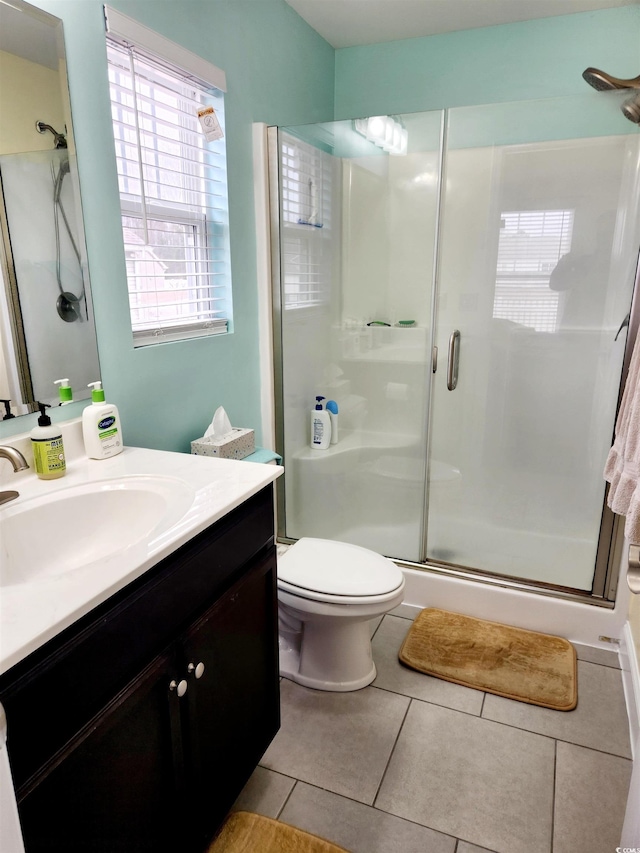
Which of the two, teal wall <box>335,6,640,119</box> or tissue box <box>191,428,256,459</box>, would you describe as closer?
tissue box <box>191,428,256,459</box>

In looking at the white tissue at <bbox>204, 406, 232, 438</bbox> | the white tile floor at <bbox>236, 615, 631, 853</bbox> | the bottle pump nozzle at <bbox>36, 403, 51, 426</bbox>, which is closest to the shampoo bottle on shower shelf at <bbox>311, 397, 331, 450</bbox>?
the white tissue at <bbox>204, 406, 232, 438</bbox>

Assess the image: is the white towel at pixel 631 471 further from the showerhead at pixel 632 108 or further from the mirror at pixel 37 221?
the mirror at pixel 37 221

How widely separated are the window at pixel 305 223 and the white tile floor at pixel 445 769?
1.60 m

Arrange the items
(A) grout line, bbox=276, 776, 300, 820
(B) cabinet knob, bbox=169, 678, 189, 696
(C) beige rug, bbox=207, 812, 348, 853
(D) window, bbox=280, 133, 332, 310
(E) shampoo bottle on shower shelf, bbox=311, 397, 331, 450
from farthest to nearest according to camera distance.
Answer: (E) shampoo bottle on shower shelf, bbox=311, 397, 331, 450 < (D) window, bbox=280, 133, 332, 310 < (A) grout line, bbox=276, 776, 300, 820 < (C) beige rug, bbox=207, 812, 348, 853 < (B) cabinet knob, bbox=169, 678, 189, 696

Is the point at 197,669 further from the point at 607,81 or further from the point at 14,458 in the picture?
the point at 607,81

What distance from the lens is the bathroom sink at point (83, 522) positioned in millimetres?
1124

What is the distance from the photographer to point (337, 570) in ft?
6.11

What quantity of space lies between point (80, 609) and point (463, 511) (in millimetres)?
1999

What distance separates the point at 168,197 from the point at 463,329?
1282mm

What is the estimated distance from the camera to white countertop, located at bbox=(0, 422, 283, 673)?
791 millimetres

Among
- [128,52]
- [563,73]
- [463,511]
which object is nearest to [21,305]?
[128,52]

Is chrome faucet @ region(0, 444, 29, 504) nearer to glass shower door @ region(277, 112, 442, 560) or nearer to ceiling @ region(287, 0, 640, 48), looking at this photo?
glass shower door @ region(277, 112, 442, 560)

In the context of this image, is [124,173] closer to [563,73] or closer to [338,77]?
[338,77]

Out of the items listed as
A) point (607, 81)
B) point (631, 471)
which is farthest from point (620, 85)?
point (631, 471)
